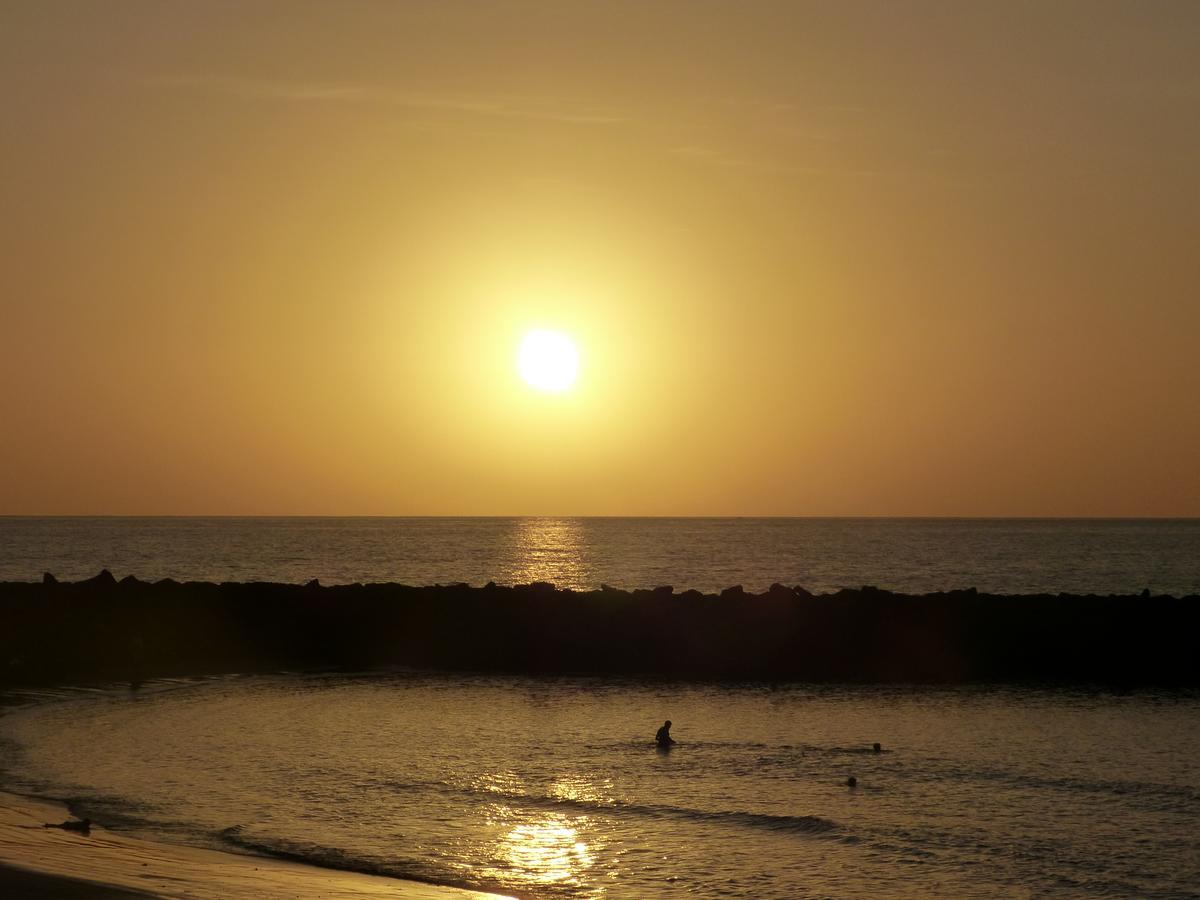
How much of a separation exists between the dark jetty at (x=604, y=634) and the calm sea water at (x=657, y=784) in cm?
448

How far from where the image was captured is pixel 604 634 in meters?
42.9

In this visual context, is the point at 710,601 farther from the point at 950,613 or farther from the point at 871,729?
the point at 871,729

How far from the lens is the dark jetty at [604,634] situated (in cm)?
3938

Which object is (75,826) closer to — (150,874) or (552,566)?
(150,874)

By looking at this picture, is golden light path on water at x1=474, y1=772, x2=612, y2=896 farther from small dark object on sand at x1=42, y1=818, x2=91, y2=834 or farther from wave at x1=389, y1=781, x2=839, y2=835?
small dark object on sand at x1=42, y1=818, x2=91, y2=834

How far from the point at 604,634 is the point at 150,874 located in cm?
2785

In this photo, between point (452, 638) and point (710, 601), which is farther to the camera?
point (710, 601)

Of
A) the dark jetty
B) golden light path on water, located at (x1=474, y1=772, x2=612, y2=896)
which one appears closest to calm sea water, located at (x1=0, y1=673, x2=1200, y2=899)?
golden light path on water, located at (x1=474, y1=772, x2=612, y2=896)

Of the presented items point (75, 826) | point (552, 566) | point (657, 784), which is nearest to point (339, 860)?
point (75, 826)

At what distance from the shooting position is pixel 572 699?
34.5 m

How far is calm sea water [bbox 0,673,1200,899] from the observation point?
695 inches

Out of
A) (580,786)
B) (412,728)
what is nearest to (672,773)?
(580,786)

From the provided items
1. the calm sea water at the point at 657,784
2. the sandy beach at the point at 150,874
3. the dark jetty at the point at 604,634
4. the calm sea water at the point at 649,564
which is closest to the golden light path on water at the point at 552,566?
the calm sea water at the point at 649,564

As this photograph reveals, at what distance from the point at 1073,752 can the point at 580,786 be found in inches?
417
